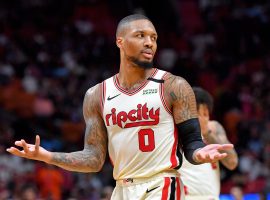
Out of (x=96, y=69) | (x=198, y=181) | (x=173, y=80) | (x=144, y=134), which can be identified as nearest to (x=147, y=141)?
(x=144, y=134)

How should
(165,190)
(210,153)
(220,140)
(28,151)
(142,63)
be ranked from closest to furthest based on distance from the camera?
(210,153) < (28,151) < (165,190) < (142,63) < (220,140)

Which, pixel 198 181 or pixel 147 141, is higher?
pixel 147 141

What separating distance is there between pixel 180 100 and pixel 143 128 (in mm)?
366

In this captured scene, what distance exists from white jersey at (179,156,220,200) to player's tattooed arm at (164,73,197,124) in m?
1.94

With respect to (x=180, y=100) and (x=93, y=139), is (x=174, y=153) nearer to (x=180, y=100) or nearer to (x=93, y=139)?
(x=180, y=100)

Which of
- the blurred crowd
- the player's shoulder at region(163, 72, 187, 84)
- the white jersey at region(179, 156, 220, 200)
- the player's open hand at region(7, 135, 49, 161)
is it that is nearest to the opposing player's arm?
the white jersey at region(179, 156, 220, 200)

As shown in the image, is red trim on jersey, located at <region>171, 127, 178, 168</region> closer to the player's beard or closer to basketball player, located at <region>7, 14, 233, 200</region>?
basketball player, located at <region>7, 14, 233, 200</region>

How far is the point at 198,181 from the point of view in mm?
7426

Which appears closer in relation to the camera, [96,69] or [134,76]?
[134,76]

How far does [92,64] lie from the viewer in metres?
18.1

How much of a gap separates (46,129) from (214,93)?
174 inches

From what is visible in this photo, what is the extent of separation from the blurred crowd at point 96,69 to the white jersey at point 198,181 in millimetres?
4351

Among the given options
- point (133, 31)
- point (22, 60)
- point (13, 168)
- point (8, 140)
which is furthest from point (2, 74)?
point (133, 31)

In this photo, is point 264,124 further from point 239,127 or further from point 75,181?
Result: point 75,181
